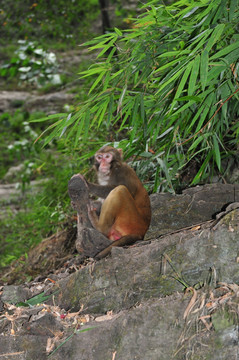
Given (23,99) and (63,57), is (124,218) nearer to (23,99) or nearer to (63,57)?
(23,99)

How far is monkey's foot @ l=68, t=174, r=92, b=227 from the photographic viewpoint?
3.05 m

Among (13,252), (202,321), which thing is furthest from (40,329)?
(13,252)

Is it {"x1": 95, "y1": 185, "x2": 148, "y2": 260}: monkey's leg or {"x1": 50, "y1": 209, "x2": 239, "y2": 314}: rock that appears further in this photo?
{"x1": 95, "y1": 185, "x2": 148, "y2": 260}: monkey's leg

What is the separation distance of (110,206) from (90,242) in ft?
1.22

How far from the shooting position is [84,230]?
2967 millimetres

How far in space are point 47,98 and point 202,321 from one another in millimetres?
9272

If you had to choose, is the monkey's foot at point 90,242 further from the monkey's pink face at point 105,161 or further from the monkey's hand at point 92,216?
the monkey's pink face at point 105,161

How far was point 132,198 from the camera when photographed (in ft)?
10.8

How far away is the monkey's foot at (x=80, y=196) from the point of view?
10.0ft

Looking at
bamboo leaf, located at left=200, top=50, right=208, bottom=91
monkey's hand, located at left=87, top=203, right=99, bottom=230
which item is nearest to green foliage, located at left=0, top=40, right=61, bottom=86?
monkey's hand, located at left=87, top=203, right=99, bottom=230

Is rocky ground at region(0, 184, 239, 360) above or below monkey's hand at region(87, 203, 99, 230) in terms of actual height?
below

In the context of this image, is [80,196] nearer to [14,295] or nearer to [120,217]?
[120,217]

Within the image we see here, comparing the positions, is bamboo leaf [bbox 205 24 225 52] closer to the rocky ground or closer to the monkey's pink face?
the rocky ground

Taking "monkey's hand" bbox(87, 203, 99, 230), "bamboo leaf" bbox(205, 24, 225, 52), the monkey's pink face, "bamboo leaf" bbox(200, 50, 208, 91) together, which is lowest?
"monkey's hand" bbox(87, 203, 99, 230)
